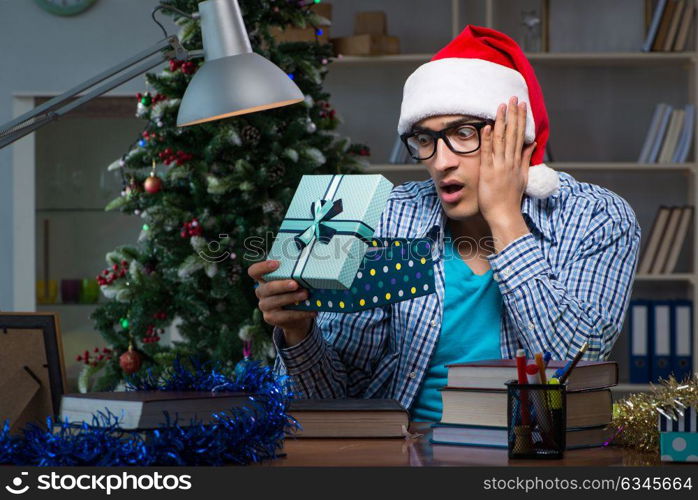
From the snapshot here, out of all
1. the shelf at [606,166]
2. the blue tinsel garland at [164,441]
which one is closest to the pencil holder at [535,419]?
the blue tinsel garland at [164,441]

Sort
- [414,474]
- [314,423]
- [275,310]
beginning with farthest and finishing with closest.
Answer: [275,310], [314,423], [414,474]

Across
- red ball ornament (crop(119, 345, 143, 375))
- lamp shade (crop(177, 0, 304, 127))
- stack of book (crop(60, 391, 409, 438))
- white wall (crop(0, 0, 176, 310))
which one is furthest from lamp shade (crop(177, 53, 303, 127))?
white wall (crop(0, 0, 176, 310))

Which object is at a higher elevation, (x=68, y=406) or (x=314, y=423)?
(x=68, y=406)

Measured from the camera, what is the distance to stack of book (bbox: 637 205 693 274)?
3791 millimetres

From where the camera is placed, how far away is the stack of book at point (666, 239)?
3791 mm

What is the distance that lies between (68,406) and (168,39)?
63 cm

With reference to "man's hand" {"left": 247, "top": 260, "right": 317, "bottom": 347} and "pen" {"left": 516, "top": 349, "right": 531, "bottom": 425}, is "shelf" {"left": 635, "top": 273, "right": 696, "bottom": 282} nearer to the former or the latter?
"man's hand" {"left": 247, "top": 260, "right": 317, "bottom": 347}

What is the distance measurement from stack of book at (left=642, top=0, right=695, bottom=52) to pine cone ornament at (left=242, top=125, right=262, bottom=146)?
6.25 ft

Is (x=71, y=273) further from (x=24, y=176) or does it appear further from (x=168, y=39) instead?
(x=168, y=39)

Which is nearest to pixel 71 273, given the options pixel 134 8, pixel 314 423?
pixel 134 8

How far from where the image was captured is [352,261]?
1.22 meters

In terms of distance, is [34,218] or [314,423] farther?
[34,218]

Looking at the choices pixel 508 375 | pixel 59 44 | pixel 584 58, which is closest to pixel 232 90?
pixel 508 375

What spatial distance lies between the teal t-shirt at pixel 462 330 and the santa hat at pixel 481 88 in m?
0.21
